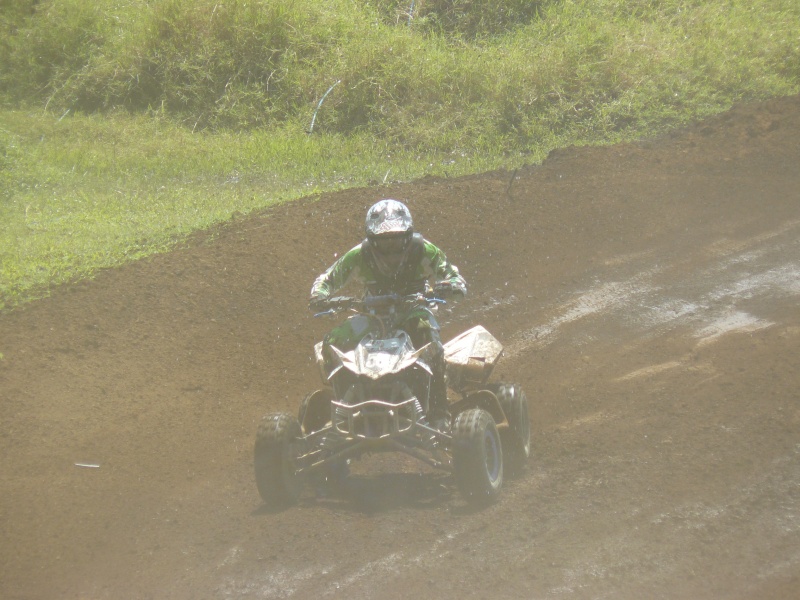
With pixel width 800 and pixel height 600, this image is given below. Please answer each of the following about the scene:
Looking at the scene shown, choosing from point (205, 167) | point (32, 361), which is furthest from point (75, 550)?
point (205, 167)

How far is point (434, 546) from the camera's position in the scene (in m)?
5.25

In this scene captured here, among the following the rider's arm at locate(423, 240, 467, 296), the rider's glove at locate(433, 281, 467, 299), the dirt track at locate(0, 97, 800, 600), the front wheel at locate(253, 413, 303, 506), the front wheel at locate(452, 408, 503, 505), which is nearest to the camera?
the dirt track at locate(0, 97, 800, 600)

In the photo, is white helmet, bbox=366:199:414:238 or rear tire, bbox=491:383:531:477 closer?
white helmet, bbox=366:199:414:238

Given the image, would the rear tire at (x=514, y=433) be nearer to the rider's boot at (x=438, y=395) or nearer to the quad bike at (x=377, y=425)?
the quad bike at (x=377, y=425)

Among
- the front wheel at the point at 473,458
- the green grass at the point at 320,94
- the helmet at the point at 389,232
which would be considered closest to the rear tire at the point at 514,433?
the front wheel at the point at 473,458

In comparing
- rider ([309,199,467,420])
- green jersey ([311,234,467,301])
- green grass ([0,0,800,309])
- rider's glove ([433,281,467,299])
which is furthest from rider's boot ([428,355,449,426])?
green grass ([0,0,800,309])

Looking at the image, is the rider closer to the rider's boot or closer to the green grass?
the rider's boot

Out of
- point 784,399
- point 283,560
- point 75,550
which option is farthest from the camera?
point 784,399

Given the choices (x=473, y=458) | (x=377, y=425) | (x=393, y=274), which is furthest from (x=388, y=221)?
(x=473, y=458)

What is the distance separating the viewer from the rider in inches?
245

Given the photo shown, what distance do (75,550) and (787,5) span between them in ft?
50.9

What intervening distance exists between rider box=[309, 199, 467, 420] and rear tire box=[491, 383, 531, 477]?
50 cm

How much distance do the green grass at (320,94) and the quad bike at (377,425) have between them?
208 inches

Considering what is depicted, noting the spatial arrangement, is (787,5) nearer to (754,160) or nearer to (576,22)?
(576,22)
